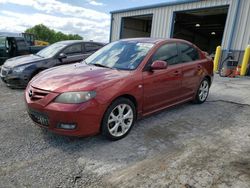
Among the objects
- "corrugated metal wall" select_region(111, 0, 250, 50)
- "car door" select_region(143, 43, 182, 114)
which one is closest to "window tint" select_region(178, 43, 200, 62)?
"car door" select_region(143, 43, 182, 114)

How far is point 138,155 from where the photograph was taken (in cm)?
292

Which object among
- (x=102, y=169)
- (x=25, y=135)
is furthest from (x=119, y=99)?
(x=25, y=135)

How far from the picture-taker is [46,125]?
296 cm

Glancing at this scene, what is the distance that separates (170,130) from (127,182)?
1584mm

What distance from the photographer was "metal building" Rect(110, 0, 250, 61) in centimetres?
1045

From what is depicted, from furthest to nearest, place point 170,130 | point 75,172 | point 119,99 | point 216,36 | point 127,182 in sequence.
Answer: point 216,36
point 170,130
point 119,99
point 75,172
point 127,182

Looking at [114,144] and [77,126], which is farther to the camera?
[114,144]

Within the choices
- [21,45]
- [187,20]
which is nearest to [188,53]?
[21,45]

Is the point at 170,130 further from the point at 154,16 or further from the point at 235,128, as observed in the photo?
the point at 154,16

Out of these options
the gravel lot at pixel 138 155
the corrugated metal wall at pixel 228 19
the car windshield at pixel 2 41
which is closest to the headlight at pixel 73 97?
the gravel lot at pixel 138 155

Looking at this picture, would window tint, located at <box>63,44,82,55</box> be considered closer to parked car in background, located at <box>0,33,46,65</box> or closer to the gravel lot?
the gravel lot

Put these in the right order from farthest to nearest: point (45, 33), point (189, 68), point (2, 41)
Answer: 1. point (45, 33)
2. point (2, 41)
3. point (189, 68)

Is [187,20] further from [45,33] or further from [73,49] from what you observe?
[45,33]

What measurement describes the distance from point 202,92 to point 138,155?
2.94m
